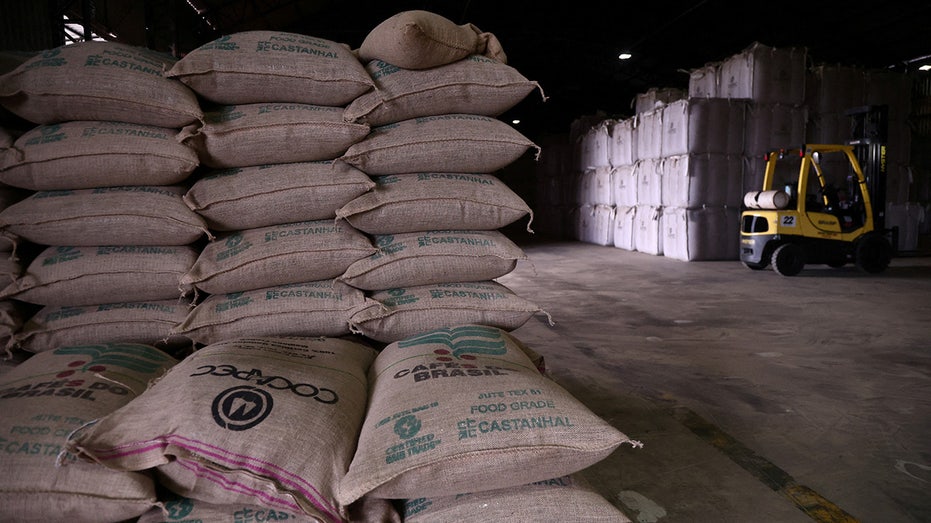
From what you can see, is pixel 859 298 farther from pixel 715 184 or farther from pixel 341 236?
pixel 341 236

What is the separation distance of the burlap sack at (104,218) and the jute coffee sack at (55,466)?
0.61m

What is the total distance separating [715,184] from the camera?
8312 mm

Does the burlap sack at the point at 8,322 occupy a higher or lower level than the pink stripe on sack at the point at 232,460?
higher

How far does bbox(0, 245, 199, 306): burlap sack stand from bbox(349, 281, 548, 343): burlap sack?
2.16 ft

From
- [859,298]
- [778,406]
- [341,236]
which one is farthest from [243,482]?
[859,298]

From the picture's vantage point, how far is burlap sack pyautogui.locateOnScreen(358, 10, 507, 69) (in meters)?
1.88

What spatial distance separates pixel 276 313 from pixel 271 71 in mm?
863

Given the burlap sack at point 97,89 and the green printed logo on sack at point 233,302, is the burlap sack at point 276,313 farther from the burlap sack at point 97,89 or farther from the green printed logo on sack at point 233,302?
the burlap sack at point 97,89

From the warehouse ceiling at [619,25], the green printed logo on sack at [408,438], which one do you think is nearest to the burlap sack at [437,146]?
the green printed logo on sack at [408,438]

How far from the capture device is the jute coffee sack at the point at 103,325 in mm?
1900

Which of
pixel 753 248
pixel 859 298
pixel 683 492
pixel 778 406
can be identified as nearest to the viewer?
pixel 683 492

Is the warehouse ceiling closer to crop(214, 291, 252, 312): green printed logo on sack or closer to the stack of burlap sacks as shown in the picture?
the stack of burlap sacks

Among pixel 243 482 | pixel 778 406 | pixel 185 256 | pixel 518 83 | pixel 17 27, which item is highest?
pixel 17 27

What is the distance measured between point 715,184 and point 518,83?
7124 mm
